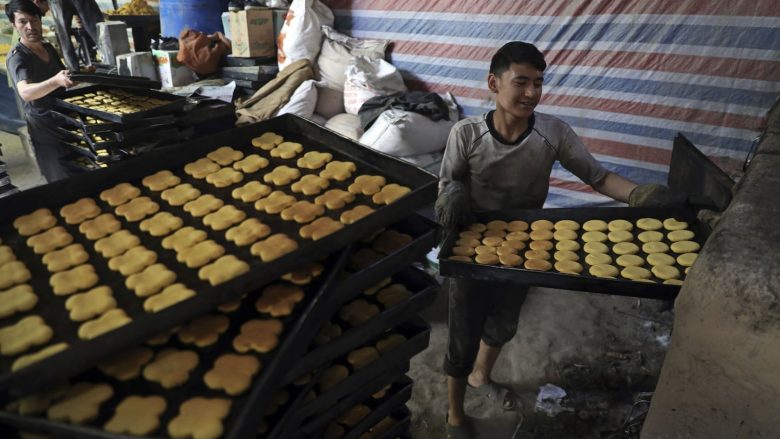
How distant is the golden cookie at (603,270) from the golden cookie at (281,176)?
1.22 meters

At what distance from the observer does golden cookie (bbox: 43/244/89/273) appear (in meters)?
1.33

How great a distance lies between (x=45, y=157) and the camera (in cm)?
336

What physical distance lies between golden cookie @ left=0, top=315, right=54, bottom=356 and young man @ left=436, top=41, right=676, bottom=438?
4.86 ft

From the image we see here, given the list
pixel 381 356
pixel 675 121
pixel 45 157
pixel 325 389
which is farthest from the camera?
pixel 675 121

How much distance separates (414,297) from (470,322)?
3.25 ft

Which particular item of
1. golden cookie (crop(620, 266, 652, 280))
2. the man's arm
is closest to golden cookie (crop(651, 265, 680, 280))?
golden cookie (crop(620, 266, 652, 280))

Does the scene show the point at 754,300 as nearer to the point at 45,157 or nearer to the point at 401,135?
the point at 401,135

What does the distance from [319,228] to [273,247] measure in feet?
0.48

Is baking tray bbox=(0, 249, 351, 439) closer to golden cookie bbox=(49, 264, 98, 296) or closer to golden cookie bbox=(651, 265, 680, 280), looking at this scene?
golden cookie bbox=(49, 264, 98, 296)

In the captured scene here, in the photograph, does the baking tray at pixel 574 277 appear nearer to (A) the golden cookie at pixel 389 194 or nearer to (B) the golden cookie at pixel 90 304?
(A) the golden cookie at pixel 389 194

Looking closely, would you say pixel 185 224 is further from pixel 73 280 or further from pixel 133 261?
pixel 73 280

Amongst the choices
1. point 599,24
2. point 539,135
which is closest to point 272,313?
point 539,135

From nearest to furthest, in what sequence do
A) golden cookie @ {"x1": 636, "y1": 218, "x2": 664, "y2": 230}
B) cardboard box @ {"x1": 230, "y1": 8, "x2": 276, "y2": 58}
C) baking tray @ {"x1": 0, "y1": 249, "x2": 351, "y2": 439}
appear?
baking tray @ {"x1": 0, "y1": 249, "x2": 351, "y2": 439} < golden cookie @ {"x1": 636, "y1": 218, "x2": 664, "y2": 230} < cardboard box @ {"x1": 230, "y1": 8, "x2": 276, "y2": 58}

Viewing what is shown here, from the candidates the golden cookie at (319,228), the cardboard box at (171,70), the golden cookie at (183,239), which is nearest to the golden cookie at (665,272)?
the golden cookie at (319,228)
